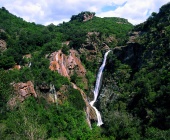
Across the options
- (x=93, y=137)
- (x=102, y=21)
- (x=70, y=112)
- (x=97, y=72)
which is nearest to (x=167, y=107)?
(x=93, y=137)

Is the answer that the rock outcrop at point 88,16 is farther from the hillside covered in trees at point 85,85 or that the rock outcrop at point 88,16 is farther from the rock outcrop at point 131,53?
the rock outcrop at point 131,53

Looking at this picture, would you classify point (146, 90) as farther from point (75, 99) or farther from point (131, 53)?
point (131, 53)

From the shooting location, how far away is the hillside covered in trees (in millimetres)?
49188

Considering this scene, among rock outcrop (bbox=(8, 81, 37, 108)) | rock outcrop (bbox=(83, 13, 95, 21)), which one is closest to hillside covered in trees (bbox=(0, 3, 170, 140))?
rock outcrop (bbox=(8, 81, 37, 108))

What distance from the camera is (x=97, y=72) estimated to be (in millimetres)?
76750

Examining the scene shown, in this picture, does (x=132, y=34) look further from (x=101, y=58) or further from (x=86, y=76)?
(x=86, y=76)

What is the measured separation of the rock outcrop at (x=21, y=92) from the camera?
5244 centimetres

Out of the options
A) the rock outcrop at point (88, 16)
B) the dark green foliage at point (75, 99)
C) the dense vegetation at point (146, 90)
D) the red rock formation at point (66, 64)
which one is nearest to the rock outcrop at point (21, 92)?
the dark green foliage at point (75, 99)

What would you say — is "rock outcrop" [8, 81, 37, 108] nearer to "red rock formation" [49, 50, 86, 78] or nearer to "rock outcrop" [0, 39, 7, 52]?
"red rock formation" [49, 50, 86, 78]

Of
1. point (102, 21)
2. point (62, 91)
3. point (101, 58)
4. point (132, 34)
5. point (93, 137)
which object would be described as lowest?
point (93, 137)

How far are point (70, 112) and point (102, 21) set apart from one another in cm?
6374

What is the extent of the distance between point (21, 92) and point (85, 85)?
19266mm

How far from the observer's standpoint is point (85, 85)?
68688 mm

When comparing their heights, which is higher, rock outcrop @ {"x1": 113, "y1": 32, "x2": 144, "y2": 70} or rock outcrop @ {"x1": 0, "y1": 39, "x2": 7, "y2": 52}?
rock outcrop @ {"x1": 0, "y1": 39, "x2": 7, "y2": 52}
